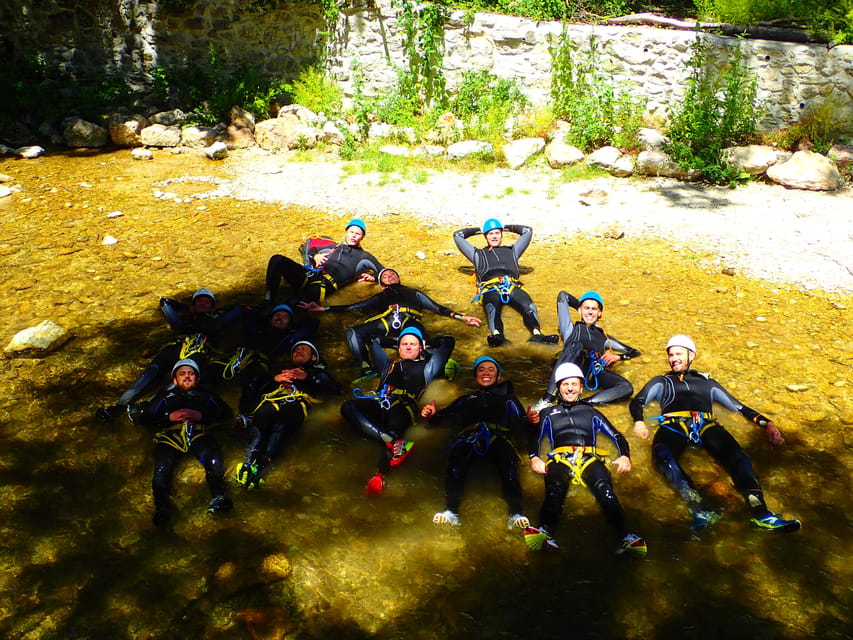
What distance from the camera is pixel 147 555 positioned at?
425 centimetres

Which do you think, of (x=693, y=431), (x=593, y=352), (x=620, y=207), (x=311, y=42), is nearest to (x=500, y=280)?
(x=593, y=352)

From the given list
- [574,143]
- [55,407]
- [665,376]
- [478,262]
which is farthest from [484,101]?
[55,407]

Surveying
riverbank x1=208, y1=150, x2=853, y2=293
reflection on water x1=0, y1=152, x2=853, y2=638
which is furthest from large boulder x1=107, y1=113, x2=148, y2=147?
reflection on water x1=0, y1=152, x2=853, y2=638

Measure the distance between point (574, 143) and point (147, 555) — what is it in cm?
1010

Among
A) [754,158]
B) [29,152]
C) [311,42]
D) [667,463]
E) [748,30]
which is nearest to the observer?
[667,463]

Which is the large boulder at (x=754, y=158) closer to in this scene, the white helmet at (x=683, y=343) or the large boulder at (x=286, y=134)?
the white helmet at (x=683, y=343)

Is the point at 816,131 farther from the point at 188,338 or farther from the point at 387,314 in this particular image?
the point at 188,338

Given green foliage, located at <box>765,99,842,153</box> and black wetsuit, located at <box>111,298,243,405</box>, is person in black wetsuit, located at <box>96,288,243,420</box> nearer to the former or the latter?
black wetsuit, located at <box>111,298,243,405</box>

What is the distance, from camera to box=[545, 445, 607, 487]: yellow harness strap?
15.7ft

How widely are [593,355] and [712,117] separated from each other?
274 inches

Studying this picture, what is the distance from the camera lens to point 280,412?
544 centimetres

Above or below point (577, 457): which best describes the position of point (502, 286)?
above

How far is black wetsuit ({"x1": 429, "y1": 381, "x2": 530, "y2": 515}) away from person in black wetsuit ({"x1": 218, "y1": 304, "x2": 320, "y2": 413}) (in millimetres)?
1711

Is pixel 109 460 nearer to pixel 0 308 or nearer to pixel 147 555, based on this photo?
pixel 147 555
